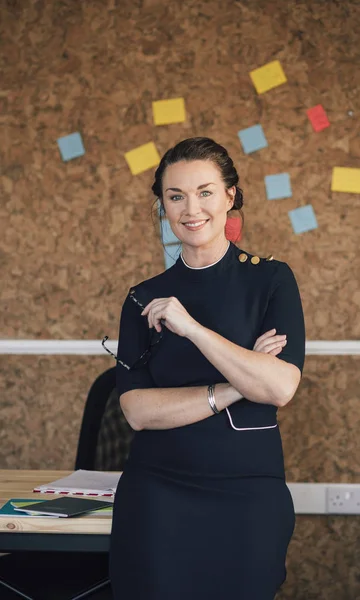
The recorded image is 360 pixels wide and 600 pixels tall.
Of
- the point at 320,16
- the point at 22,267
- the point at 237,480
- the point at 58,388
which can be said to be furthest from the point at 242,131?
the point at 237,480

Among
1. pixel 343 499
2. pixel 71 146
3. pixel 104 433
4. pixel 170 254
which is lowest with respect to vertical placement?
pixel 343 499

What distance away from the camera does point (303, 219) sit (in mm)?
2963

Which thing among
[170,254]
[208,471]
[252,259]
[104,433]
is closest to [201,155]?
[252,259]

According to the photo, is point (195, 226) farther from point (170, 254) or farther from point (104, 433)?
point (170, 254)

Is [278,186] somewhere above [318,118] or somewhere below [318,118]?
below

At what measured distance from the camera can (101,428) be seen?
2.37m

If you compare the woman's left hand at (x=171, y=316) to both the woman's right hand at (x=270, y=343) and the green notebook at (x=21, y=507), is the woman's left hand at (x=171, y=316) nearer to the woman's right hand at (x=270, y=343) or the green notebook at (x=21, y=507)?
the woman's right hand at (x=270, y=343)

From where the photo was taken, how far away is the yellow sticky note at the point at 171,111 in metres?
2.97

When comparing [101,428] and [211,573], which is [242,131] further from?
[211,573]

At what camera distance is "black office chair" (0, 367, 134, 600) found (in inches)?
70.3

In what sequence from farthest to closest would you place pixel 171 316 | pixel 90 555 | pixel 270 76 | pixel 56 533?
pixel 270 76, pixel 90 555, pixel 171 316, pixel 56 533

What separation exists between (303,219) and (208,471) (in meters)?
1.59

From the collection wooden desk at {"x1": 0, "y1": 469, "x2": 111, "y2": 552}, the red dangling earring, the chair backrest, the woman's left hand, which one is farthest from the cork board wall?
wooden desk at {"x1": 0, "y1": 469, "x2": 111, "y2": 552}

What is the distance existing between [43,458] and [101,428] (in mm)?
781
